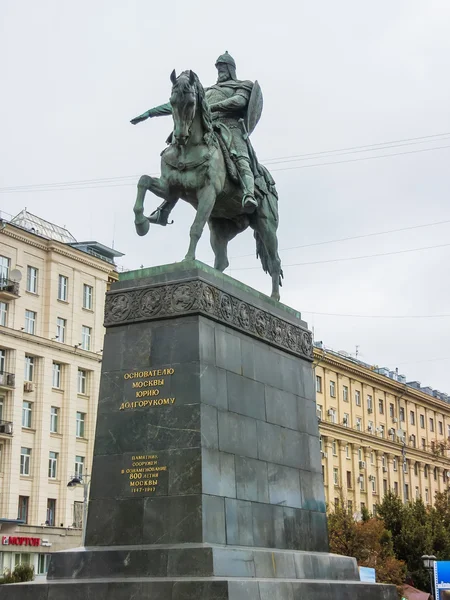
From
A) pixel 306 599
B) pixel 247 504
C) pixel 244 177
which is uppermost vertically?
pixel 244 177

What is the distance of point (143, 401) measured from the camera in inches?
555

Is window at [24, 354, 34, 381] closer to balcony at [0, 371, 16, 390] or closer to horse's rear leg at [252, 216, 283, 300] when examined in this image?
balcony at [0, 371, 16, 390]

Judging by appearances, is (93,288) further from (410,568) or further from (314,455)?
(314,455)

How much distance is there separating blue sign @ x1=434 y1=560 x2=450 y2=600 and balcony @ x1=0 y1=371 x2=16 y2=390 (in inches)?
1044

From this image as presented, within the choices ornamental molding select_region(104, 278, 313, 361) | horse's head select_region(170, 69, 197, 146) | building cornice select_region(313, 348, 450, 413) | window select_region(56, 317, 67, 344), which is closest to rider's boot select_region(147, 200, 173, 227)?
horse's head select_region(170, 69, 197, 146)

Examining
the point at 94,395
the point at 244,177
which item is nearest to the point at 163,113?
the point at 244,177

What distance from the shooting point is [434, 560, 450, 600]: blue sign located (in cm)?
3494

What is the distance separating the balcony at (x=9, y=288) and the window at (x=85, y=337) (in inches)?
257

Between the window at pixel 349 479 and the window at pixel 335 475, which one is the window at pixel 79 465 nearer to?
the window at pixel 335 475

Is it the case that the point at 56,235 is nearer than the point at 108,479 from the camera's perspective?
No

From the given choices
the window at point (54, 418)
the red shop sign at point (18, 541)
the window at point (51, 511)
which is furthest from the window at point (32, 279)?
the red shop sign at point (18, 541)

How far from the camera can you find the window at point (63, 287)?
58656 millimetres

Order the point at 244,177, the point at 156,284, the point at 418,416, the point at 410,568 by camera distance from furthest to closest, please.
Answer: the point at 418,416
the point at 410,568
the point at 244,177
the point at 156,284

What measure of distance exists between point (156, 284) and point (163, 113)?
11.6ft
